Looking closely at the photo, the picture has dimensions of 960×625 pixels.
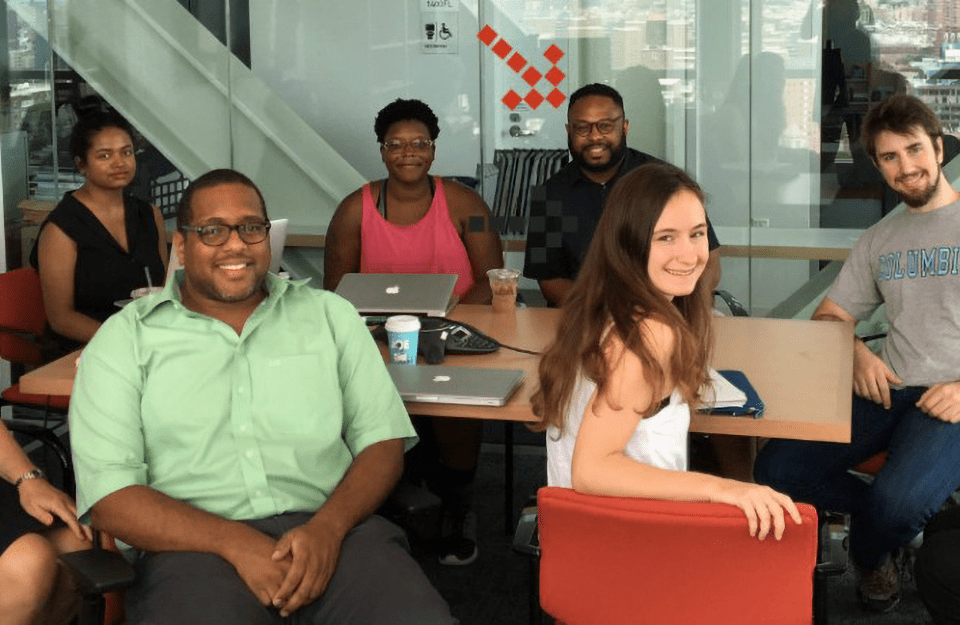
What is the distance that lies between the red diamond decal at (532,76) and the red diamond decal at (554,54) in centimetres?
8

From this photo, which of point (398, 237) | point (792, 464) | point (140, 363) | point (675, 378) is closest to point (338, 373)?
point (140, 363)

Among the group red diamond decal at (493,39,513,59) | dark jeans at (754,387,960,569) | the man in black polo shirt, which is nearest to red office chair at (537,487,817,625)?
dark jeans at (754,387,960,569)

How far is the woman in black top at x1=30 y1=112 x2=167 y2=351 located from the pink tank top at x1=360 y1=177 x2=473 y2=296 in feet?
2.51

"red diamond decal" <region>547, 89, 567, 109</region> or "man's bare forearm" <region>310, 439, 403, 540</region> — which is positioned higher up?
"red diamond decal" <region>547, 89, 567, 109</region>

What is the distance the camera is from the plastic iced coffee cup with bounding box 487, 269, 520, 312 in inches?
156

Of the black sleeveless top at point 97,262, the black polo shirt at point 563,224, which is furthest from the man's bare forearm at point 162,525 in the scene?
the black polo shirt at point 563,224

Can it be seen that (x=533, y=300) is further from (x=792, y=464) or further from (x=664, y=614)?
(x=664, y=614)

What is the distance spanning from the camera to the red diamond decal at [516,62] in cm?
589

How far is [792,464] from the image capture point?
358 centimetres

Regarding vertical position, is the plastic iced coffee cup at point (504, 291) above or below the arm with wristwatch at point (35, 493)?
above

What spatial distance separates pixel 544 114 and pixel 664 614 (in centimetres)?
412

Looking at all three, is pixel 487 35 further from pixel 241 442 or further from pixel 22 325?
pixel 241 442

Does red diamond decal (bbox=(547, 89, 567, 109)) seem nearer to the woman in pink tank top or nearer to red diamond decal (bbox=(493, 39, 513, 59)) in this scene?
red diamond decal (bbox=(493, 39, 513, 59))

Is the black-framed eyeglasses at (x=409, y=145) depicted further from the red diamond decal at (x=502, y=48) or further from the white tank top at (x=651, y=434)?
the white tank top at (x=651, y=434)
